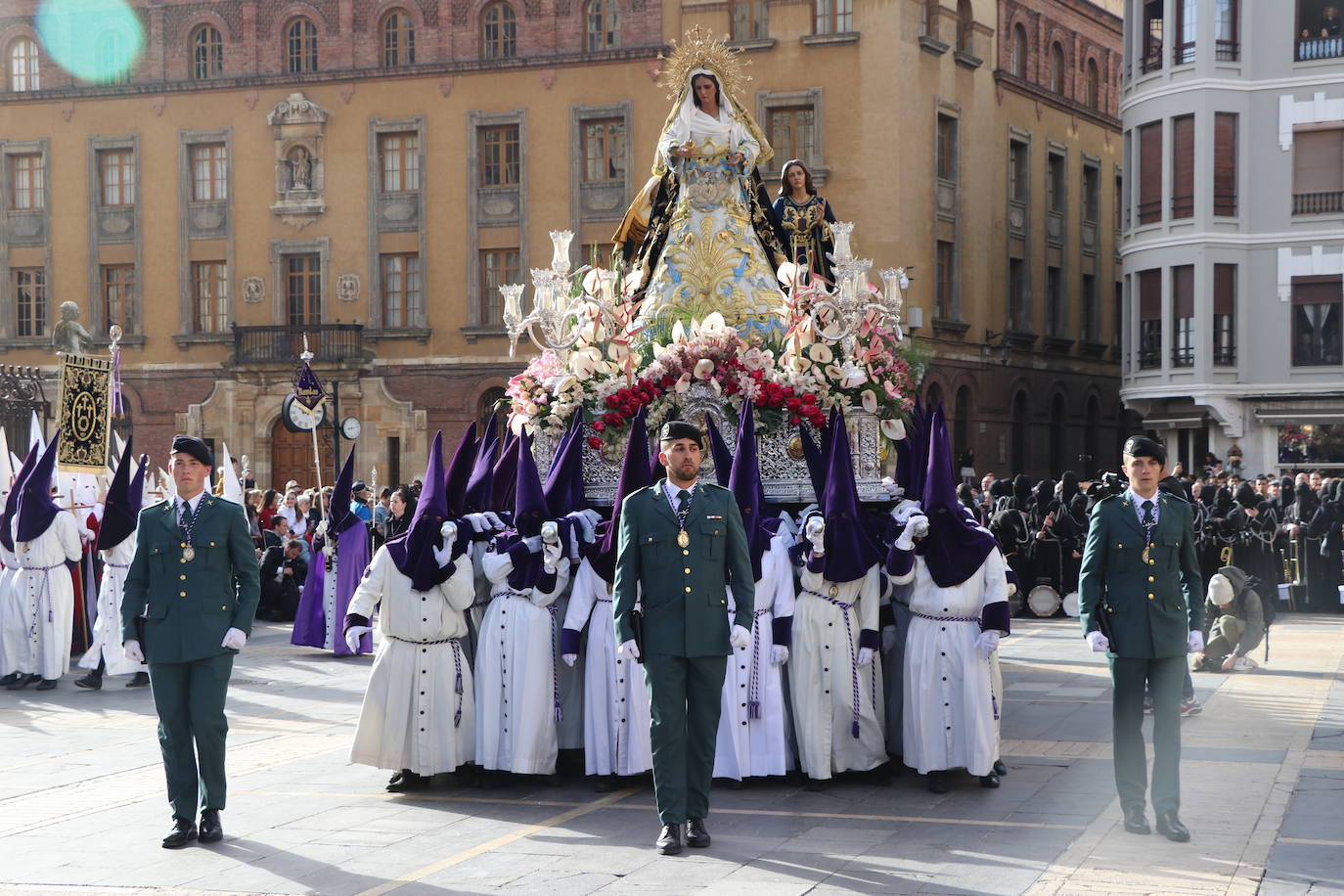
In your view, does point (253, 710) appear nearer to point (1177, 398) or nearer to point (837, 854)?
point (837, 854)

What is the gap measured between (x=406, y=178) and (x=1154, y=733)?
34963 mm

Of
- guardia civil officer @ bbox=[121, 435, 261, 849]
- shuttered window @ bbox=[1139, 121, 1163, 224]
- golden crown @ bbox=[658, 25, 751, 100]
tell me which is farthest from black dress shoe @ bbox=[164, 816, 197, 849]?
shuttered window @ bbox=[1139, 121, 1163, 224]

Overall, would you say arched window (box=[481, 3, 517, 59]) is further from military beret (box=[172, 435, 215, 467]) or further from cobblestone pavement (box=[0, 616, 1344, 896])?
military beret (box=[172, 435, 215, 467])

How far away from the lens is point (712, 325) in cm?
1150

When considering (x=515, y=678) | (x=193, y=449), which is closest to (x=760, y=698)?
(x=515, y=678)

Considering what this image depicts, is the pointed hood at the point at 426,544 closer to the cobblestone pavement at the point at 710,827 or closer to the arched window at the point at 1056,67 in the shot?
the cobblestone pavement at the point at 710,827

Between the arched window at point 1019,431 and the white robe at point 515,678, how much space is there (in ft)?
115

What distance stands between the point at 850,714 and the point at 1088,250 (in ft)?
133

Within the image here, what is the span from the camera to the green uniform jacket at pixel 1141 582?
26.9 ft

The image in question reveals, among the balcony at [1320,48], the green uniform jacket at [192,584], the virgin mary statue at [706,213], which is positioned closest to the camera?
the green uniform jacket at [192,584]

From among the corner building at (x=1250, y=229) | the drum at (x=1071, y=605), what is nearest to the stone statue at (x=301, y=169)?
the corner building at (x=1250, y=229)

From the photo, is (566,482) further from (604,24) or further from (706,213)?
(604,24)

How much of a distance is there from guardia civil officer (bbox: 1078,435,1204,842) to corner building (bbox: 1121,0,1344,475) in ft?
86.5

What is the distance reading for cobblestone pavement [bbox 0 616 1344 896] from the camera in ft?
24.3
